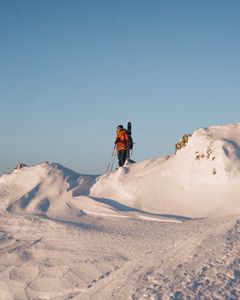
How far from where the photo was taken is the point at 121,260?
5.54 m

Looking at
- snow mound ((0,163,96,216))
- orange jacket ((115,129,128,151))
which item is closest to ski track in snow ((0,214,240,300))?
snow mound ((0,163,96,216))

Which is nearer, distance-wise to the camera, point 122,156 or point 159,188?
point 159,188

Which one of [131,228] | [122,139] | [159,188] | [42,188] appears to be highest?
[122,139]

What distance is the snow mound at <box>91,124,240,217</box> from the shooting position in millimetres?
8086

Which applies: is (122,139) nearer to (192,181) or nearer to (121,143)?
(121,143)

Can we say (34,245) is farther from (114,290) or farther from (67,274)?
(114,290)

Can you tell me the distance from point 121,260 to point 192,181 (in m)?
3.79

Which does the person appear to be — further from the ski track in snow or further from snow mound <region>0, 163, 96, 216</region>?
the ski track in snow

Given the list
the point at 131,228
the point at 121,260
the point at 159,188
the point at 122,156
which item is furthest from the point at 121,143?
the point at 121,260

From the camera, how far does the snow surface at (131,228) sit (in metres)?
4.30

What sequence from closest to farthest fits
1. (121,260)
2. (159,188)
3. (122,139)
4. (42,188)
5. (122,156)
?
(121,260)
(159,188)
(42,188)
(122,139)
(122,156)

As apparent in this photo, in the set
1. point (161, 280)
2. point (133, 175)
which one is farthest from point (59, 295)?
point (133, 175)

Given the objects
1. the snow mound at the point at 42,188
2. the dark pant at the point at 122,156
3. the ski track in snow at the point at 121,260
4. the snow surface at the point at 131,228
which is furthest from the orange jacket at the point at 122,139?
the ski track in snow at the point at 121,260

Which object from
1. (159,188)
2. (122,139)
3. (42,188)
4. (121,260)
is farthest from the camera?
(122,139)
